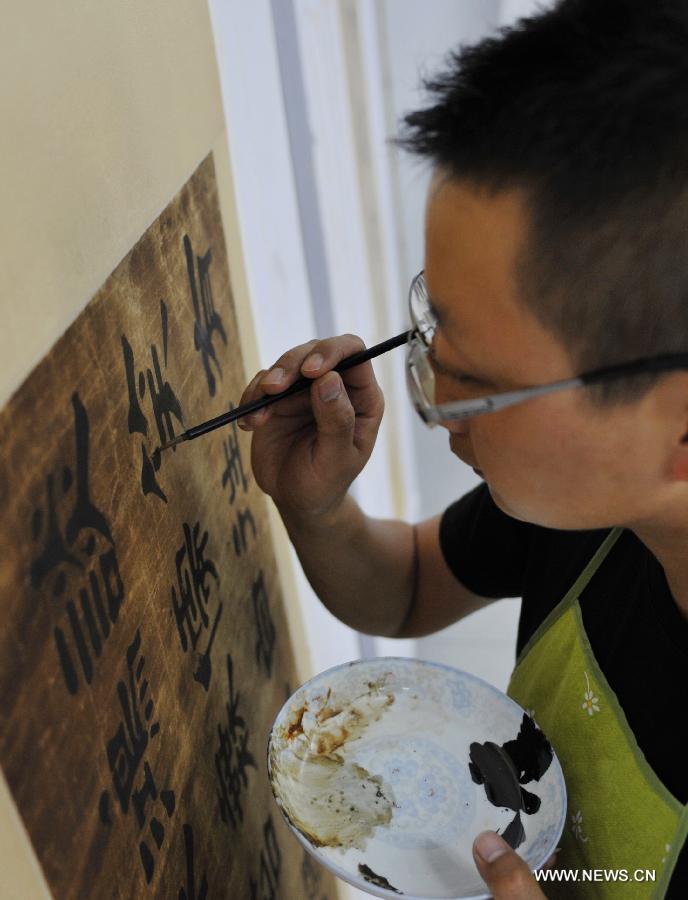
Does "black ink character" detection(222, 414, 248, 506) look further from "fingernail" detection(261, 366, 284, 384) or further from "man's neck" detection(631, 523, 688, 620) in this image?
"man's neck" detection(631, 523, 688, 620)

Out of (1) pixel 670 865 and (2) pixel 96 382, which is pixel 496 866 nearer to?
(1) pixel 670 865

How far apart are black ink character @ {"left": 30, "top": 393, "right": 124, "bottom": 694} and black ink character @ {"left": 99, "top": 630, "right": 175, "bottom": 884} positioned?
0.19 ft

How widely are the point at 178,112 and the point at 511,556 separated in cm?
66

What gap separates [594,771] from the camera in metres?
0.90

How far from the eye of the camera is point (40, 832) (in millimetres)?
527

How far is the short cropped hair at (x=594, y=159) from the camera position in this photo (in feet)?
1.90

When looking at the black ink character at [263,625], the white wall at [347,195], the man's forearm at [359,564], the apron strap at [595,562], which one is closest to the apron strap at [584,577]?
the apron strap at [595,562]

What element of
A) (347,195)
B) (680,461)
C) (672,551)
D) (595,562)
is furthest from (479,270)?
A: (347,195)

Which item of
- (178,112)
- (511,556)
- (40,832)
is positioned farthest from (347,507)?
(40,832)

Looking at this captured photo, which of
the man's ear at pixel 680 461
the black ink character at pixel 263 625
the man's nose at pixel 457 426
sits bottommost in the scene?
the black ink character at pixel 263 625

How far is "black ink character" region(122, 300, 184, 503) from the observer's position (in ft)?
2.29

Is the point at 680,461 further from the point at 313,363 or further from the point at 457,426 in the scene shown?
the point at 313,363

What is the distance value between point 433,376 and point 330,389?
6.9 inches

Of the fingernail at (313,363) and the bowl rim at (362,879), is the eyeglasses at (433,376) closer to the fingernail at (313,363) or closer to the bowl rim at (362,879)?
Answer: the fingernail at (313,363)
